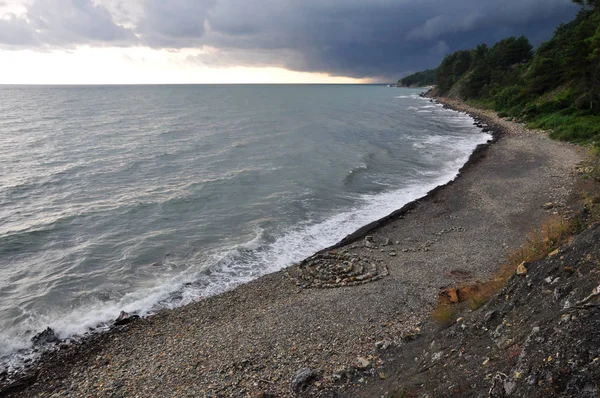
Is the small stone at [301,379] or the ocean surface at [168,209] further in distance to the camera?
the ocean surface at [168,209]

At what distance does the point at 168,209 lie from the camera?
89.0 feet

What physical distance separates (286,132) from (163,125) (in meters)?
25.6

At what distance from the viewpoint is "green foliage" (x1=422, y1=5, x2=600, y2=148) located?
1679 inches

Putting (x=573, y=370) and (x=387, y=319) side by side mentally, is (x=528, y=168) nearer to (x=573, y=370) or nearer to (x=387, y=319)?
(x=387, y=319)

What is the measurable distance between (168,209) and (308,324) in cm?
1819

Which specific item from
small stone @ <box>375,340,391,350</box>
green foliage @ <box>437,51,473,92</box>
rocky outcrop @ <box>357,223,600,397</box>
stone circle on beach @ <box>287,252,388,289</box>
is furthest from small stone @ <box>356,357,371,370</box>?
green foliage @ <box>437,51,473,92</box>

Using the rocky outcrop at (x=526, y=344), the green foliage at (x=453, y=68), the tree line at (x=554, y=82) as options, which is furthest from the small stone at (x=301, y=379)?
the green foliage at (x=453, y=68)

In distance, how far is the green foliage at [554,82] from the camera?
140 feet

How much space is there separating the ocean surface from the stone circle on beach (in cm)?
152

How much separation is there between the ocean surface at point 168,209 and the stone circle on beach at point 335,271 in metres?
1.52

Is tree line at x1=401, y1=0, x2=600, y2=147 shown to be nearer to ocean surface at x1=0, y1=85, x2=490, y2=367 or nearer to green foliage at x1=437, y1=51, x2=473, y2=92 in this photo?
ocean surface at x1=0, y1=85, x2=490, y2=367

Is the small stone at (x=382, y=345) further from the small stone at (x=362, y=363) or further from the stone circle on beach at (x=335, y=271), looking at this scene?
the stone circle on beach at (x=335, y=271)

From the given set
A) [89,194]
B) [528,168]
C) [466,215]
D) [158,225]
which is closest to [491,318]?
[466,215]

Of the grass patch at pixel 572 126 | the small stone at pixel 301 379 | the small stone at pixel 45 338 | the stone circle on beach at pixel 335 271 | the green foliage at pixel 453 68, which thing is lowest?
the small stone at pixel 45 338
